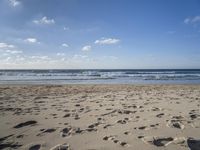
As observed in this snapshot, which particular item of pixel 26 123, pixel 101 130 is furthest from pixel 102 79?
pixel 101 130

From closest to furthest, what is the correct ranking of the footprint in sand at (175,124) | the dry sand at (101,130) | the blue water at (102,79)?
the dry sand at (101,130), the footprint in sand at (175,124), the blue water at (102,79)

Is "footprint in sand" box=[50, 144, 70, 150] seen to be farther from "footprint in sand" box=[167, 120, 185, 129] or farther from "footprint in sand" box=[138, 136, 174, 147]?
"footprint in sand" box=[167, 120, 185, 129]

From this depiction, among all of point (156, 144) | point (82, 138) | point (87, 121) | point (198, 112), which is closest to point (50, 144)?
point (82, 138)

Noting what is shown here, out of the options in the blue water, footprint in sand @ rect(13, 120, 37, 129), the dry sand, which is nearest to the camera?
the dry sand

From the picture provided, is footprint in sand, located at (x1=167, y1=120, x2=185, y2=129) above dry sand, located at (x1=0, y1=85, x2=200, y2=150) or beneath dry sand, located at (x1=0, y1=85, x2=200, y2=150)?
above

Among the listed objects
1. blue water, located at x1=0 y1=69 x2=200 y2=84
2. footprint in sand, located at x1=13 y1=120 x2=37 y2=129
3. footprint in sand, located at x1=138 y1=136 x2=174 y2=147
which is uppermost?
footprint in sand, located at x1=138 y1=136 x2=174 y2=147

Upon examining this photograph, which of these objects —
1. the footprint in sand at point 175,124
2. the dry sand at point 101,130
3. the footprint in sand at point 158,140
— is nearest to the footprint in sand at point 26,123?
the dry sand at point 101,130

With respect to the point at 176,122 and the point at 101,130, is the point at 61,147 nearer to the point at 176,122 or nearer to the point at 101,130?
the point at 101,130

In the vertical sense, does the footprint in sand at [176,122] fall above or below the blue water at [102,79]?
above

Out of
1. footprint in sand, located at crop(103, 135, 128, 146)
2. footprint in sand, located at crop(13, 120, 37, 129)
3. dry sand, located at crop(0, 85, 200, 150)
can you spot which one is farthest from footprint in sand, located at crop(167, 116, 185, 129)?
footprint in sand, located at crop(13, 120, 37, 129)

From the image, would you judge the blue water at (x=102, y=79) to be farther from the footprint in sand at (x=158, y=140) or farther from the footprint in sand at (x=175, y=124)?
the footprint in sand at (x=158, y=140)

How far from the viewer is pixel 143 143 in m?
3.14

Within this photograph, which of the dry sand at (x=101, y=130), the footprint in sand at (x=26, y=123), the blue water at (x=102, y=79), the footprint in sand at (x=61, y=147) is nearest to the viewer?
the footprint in sand at (x=61, y=147)

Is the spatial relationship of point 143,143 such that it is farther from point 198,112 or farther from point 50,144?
point 198,112
